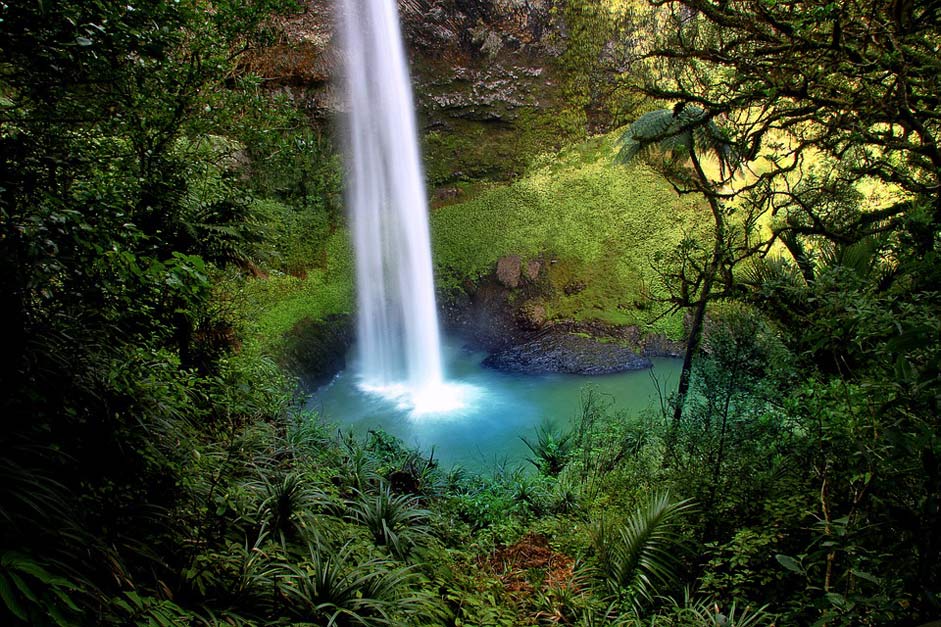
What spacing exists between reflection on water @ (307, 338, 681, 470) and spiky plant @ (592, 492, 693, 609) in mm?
4051

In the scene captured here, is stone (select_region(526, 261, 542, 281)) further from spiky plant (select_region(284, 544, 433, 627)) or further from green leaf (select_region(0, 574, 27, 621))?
→ green leaf (select_region(0, 574, 27, 621))

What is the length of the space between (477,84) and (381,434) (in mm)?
14444

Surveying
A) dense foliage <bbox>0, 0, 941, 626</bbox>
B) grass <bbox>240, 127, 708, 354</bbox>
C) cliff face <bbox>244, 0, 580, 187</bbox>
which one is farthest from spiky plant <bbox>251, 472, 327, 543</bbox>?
cliff face <bbox>244, 0, 580, 187</bbox>

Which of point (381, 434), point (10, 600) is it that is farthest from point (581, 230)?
point (10, 600)

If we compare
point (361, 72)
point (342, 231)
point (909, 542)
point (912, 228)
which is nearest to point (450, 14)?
point (361, 72)

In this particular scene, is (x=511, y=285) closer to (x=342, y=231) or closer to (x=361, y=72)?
(x=342, y=231)

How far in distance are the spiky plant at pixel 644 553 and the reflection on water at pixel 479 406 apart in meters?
4.05

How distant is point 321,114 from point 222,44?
1269 centimetres

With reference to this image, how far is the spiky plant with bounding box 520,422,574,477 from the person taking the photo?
7265 mm

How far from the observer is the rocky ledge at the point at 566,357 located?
11.8 m

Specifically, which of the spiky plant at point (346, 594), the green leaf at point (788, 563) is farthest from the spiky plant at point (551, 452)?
the green leaf at point (788, 563)

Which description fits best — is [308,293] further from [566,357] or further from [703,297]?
[703,297]

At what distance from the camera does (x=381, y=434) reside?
6.94 m

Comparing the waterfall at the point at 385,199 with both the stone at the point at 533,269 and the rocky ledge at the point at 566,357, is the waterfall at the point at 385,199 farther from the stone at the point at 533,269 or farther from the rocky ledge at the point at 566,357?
the stone at the point at 533,269
